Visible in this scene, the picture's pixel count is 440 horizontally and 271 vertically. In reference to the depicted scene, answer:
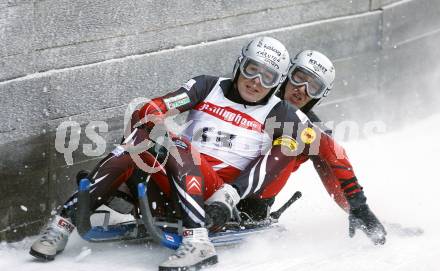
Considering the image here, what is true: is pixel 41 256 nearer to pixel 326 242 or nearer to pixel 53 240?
pixel 53 240

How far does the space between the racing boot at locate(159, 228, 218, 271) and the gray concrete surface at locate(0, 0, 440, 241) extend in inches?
56.5

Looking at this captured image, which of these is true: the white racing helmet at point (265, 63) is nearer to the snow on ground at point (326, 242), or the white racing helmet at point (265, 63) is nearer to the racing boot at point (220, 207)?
the racing boot at point (220, 207)

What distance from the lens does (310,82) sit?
22.8ft

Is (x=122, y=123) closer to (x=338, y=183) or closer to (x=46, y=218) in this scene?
(x=46, y=218)

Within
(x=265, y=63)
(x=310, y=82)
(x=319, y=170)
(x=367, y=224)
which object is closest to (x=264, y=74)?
(x=265, y=63)

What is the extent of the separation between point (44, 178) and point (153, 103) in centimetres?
111

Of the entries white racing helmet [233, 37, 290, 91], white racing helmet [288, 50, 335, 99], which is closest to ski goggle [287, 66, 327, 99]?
white racing helmet [288, 50, 335, 99]

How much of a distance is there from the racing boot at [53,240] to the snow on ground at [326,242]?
71 millimetres

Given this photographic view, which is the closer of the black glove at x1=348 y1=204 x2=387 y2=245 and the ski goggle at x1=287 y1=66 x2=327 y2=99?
the black glove at x1=348 y1=204 x2=387 y2=245

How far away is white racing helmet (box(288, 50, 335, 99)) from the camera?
695 centimetres

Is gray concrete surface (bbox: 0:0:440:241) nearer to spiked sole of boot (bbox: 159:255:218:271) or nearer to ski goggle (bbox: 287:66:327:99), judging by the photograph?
ski goggle (bbox: 287:66:327:99)

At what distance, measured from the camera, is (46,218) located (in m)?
6.55

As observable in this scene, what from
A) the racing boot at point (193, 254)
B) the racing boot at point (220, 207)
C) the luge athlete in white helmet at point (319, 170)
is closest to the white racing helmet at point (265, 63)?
the luge athlete in white helmet at point (319, 170)

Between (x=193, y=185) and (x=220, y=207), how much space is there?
0.25 meters
